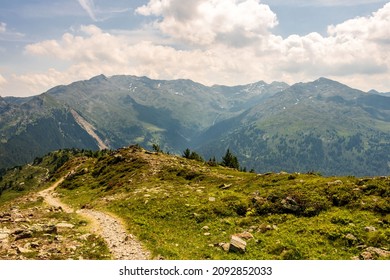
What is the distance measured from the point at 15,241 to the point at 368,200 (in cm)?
3210

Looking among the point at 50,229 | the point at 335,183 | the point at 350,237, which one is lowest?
the point at 50,229

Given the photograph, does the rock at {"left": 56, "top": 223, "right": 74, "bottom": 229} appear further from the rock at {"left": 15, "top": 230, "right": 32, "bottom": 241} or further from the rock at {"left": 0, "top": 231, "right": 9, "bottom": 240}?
the rock at {"left": 0, "top": 231, "right": 9, "bottom": 240}

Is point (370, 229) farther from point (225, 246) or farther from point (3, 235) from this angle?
point (3, 235)

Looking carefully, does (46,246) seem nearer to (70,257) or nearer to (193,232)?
(70,257)

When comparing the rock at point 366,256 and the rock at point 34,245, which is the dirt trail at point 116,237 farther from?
the rock at point 366,256

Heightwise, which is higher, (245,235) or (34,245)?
(245,235)

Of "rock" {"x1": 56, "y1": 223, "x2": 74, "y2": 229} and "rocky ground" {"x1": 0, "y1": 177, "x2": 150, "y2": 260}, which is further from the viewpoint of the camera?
"rock" {"x1": 56, "y1": 223, "x2": 74, "y2": 229}

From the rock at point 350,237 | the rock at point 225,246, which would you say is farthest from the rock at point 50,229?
the rock at point 350,237

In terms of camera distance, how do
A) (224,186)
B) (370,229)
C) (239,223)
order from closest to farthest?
1. (370,229)
2. (239,223)
3. (224,186)

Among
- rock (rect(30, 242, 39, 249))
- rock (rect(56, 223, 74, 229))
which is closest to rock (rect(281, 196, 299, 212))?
rock (rect(56, 223, 74, 229))

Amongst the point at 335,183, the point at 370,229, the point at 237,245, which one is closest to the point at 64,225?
the point at 237,245

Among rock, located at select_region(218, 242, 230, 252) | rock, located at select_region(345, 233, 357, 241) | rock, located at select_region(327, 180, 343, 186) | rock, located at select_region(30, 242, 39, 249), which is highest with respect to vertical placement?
rock, located at select_region(327, 180, 343, 186)

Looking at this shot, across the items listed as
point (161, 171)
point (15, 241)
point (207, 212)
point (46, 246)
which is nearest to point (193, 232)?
point (207, 212)

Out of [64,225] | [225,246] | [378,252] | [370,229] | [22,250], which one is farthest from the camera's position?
[64,225]
